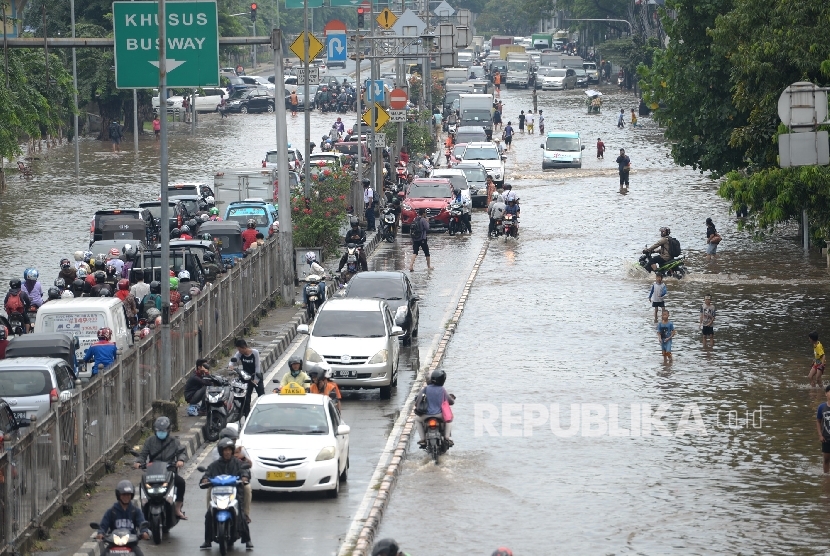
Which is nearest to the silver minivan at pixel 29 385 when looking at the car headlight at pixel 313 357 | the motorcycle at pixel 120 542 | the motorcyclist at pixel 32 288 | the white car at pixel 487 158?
the car headlight at pixel 313 357

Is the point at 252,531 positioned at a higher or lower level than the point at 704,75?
lower

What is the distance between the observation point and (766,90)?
3222 centimetres

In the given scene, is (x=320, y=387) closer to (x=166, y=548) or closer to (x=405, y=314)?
(x=166, y=548)

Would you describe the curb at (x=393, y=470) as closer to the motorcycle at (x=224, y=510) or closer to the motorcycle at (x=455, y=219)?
the motorcycle at (x=224, y=510)

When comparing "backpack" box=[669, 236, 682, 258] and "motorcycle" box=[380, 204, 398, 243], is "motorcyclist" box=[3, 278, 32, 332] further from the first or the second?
"motorcycle" box=[380, 204, 398, 243]

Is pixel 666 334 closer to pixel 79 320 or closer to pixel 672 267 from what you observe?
pixel 672 267

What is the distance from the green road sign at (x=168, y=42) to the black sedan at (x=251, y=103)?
67.3 m

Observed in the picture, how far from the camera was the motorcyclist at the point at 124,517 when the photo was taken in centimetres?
1478

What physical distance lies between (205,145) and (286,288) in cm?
4258

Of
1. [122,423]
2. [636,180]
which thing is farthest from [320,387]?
[636,180]

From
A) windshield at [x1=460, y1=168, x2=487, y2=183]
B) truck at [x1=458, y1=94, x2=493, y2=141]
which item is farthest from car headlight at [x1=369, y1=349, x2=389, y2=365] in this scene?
truck at [x1=458, y1=94, x2=493, y2=141]

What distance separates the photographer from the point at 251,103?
95.8 meters

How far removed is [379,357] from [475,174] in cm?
3097

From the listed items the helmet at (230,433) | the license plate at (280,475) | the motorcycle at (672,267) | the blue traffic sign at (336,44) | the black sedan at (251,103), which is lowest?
the license plate at (280,475)
